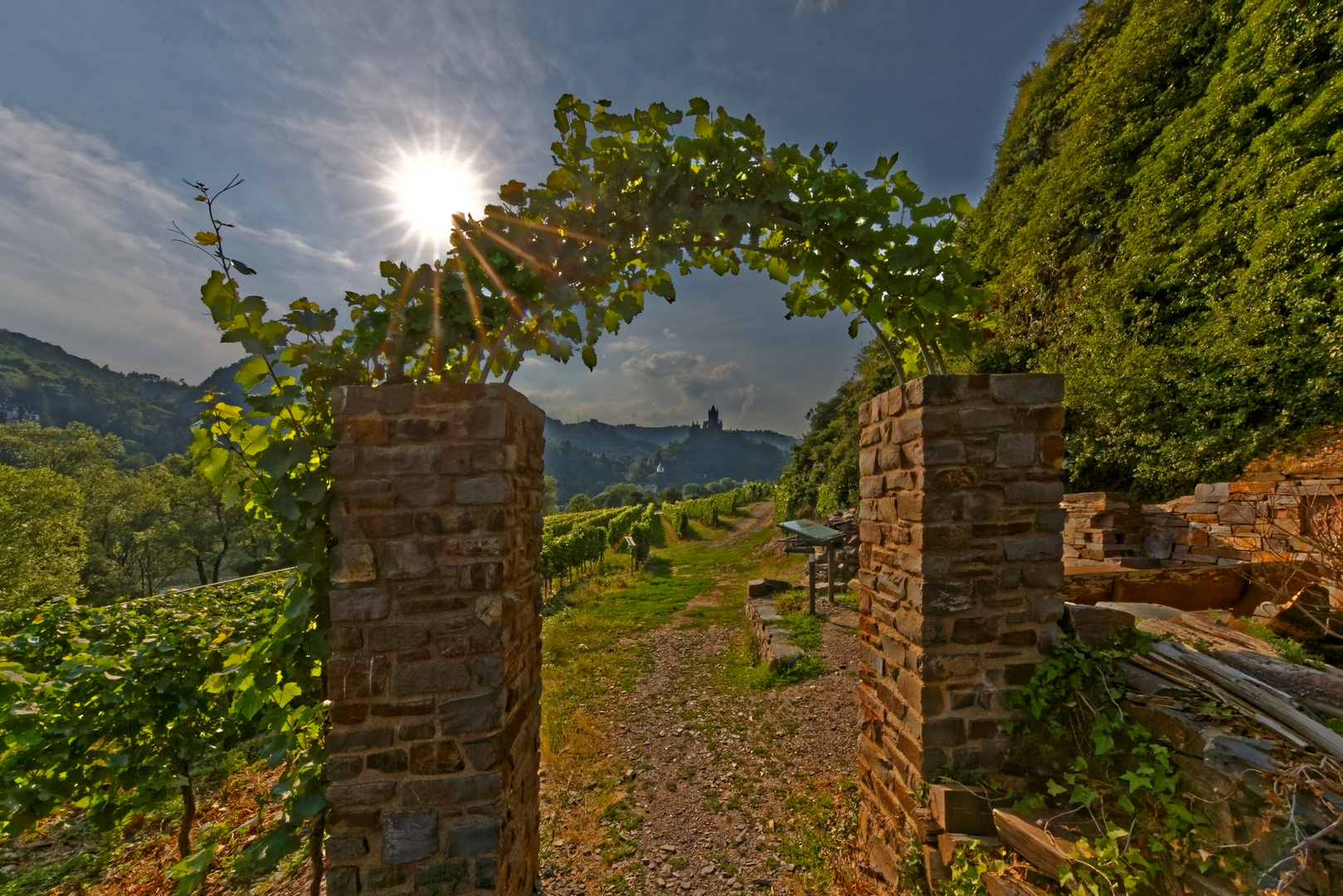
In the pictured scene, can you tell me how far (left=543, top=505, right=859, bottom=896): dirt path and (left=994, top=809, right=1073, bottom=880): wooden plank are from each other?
6.51 feet

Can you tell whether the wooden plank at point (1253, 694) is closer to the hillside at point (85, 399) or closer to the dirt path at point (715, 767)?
the dirt path at point (715, 767)

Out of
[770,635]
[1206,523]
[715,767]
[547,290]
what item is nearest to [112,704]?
[547,290]

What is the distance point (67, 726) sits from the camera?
350 cm

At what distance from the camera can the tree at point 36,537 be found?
19.0 m

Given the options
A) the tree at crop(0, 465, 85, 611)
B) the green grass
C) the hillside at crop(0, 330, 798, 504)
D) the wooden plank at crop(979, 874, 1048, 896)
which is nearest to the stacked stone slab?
the green grass

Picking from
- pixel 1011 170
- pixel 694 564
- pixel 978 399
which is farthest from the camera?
pixel 694 564

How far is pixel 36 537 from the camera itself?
2073 cm

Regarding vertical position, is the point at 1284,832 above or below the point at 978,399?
below

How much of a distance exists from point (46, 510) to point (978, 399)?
3701 cm

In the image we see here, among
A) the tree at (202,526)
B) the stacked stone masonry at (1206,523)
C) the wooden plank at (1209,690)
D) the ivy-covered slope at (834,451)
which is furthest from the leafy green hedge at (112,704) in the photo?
the tree at (202,526)

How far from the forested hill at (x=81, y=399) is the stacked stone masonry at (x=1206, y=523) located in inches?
3352

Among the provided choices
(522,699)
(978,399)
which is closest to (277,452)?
(522,699)

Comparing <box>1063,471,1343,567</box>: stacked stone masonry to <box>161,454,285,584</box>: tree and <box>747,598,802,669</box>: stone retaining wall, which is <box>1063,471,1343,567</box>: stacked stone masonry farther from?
<box>161,454,285,584</box>: tree

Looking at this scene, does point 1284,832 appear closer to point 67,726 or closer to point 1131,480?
point 67,726
